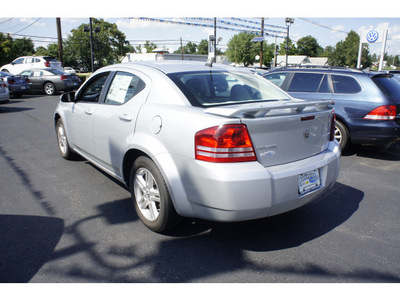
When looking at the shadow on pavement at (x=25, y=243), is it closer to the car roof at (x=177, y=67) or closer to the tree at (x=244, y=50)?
the car roof at (x=177, y=67)

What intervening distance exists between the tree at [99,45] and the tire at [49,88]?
2177 inches

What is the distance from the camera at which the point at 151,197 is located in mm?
3125

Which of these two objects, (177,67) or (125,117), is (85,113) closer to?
(125,117)

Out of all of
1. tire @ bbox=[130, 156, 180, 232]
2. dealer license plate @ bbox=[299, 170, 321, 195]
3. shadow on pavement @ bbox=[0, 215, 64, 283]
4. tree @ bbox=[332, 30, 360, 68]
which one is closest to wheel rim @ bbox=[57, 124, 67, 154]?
shadow on pavement @ bbox=[0, 215, 64, 283]

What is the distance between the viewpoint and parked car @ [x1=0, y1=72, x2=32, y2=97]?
15.7 meters

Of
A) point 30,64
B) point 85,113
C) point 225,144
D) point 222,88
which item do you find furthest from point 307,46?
point 225,144

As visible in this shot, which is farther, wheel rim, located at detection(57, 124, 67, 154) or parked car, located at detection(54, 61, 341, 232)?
wheel rim, located at detection(57, 124, 67, 154)

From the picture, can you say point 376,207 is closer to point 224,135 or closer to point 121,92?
point 224,135

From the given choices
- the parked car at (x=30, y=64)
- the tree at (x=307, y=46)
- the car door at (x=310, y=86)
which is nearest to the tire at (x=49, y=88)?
the parked car at (x=30, y=64)

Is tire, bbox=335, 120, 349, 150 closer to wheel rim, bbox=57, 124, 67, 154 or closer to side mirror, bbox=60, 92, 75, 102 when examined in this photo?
side mirror, bbox=60, 92, 75, 102

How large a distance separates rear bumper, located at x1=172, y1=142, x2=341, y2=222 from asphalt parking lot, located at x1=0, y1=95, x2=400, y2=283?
1.39 ft

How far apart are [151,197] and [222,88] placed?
1334mm

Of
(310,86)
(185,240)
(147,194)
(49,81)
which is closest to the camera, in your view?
(185,240)

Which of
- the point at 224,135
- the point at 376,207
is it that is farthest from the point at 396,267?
the point at 224,135
